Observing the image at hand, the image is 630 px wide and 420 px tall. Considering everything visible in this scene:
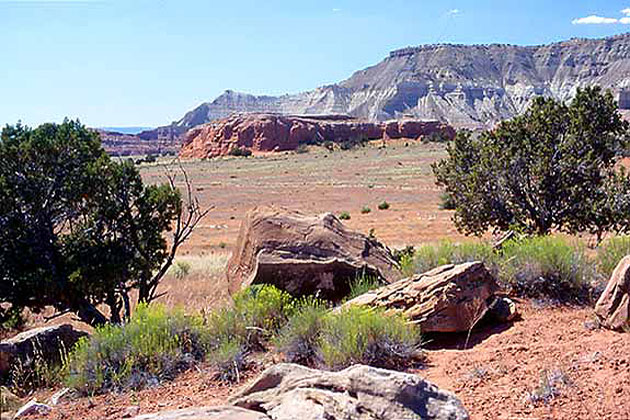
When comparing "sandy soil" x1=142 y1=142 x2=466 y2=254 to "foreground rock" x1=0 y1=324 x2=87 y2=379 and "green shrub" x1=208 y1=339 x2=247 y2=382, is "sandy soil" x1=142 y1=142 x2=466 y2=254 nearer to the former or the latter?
"foreground rock" x1=0 y1=324 x2=87 y2=379

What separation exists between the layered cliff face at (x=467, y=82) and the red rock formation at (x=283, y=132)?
27510 mm

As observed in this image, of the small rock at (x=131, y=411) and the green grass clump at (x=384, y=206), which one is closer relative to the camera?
the small rock at (x=131, y=411)

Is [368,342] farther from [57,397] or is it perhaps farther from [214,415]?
[57,397]

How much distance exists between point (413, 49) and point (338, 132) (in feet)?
293

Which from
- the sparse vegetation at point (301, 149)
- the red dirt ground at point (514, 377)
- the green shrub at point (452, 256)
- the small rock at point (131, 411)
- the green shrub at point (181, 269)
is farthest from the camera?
the sparse vegetation at point (301, 149)

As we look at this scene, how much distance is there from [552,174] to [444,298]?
787cm

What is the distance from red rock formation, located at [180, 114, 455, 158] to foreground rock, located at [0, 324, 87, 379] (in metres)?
78.1

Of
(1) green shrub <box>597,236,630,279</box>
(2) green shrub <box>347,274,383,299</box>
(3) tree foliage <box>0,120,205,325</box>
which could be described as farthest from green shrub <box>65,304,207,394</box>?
(1) green shrub <box>597,236,630,279</box>

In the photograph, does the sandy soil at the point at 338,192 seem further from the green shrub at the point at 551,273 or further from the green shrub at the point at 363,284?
the green shrub at the point at 551,273

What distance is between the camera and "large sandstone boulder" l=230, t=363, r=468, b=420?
139 inches

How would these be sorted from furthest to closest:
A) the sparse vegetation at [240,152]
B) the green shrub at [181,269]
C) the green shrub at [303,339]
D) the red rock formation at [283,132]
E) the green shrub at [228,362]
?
the red rock formation at [283,132] → the sparse vegetation at [240,152] → the green shrub at [181,269] → the green shrub at [303,339] → the green shrub at [228,362]

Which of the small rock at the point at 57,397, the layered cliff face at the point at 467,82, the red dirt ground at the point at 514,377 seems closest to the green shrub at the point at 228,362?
the red dirt ground at the point at 514,377

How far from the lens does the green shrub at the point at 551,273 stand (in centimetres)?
767

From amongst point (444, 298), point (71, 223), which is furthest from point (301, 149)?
point (444, 298)
